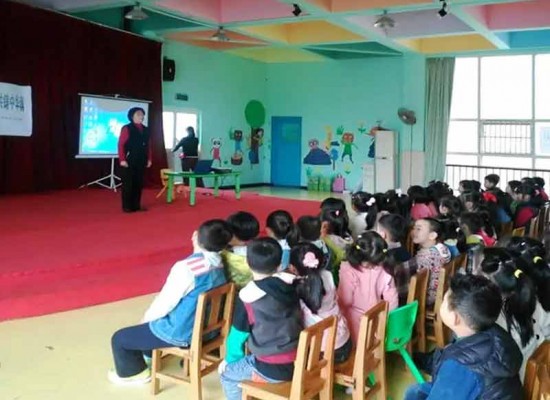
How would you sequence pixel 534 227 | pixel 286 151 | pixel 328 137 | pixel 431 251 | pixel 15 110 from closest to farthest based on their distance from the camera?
pixel 431 251 → pixel 534 227 → pixel 15 110 → pixel 328 137 → pixel 286 151

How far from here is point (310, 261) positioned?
207 centimetres

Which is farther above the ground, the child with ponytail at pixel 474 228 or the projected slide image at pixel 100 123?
the projected slide image at pixel 100 123

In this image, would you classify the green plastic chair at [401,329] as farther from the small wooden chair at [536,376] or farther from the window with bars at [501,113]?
the window with bars at [501,113]

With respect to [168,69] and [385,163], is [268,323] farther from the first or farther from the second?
[385,163]

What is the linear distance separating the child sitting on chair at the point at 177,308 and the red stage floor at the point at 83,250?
1.28 meters

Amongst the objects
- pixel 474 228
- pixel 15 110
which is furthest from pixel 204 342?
pixel 15 110

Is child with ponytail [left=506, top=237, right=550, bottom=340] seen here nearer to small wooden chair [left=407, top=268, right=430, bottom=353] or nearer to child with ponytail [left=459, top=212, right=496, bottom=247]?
small wooden chair [left=407, top=268, right=430, bottom=353]

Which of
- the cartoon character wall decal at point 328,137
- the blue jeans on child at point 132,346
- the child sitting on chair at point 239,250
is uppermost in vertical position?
the cartoon character wall decal at point 328,137

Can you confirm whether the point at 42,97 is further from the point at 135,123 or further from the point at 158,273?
the point at 158,273

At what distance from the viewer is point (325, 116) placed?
11805 mm

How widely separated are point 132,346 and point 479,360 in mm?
1471

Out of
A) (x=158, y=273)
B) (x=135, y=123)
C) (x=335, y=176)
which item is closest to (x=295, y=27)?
(x=335, y=176)

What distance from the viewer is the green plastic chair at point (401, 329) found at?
217 centimetres

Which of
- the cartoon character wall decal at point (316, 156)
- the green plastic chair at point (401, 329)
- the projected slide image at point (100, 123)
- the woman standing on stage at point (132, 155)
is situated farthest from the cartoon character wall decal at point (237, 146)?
the green plastic chair at point (401, 329)
